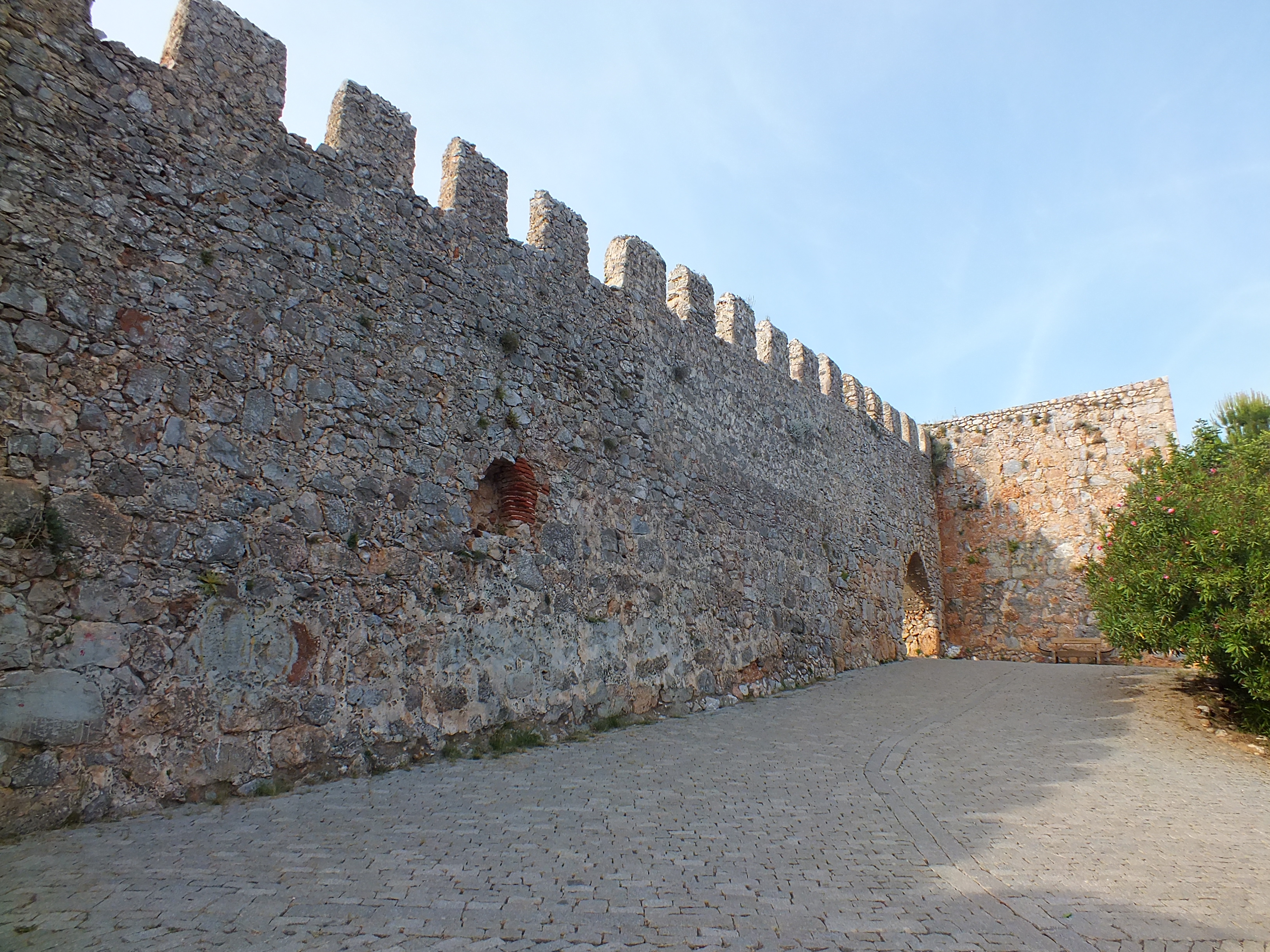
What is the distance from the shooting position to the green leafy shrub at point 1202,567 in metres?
8.70

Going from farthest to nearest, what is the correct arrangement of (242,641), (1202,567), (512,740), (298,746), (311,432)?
(1202,567), (512,740), (311,432), (298,746), (242,641)

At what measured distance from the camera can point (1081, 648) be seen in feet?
57.0

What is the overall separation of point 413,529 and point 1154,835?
235 inches

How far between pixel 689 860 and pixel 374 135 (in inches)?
265

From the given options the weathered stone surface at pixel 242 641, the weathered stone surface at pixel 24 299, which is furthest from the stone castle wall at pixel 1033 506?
the weathered stone surface at pixel 24 299

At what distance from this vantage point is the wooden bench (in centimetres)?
1725

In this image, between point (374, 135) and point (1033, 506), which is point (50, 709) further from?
point (1033, 506)

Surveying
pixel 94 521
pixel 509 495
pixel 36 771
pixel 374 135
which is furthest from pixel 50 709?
pixel 374 135

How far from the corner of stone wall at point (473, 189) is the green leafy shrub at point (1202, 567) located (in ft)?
28.9

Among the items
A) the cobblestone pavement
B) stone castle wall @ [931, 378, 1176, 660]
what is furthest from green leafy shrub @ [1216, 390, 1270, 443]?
the cobblestone pavement

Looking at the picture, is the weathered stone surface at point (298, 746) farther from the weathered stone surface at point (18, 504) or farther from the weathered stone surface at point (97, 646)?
the weathered stone surface at point (18, 504)

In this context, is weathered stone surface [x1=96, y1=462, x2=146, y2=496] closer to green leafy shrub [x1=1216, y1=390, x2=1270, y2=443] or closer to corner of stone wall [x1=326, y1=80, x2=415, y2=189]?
corner of stone wall [x1=326, y1=80, x2=415, y2=189]

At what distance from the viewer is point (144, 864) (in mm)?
3971

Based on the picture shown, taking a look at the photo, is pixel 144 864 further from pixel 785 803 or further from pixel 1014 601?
pixel 1014 601
